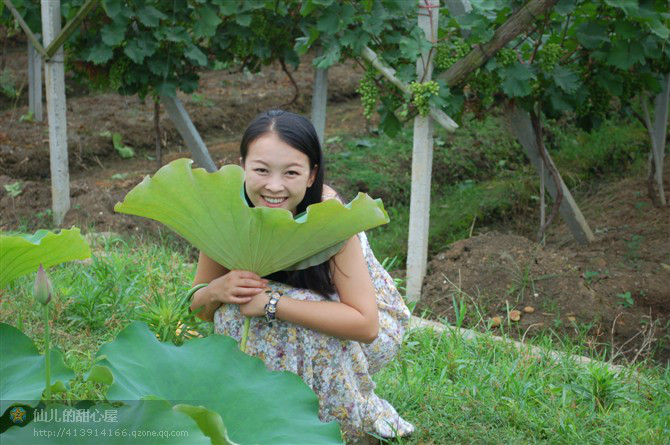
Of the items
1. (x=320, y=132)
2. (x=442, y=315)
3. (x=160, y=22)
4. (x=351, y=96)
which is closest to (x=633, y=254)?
(x=442, y=315)

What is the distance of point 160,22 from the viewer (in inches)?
221

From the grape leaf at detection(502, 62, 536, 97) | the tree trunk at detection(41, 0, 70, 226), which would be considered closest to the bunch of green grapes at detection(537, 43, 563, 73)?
the grape leaf at detection(502, 62, 536, 97)

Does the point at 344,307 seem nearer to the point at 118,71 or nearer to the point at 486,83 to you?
the point at 486,83

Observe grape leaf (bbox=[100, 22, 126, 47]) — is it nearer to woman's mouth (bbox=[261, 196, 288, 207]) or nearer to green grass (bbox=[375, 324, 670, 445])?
green grass (bbox=[375, 324, 670, 445])

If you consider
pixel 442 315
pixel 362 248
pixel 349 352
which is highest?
pixel 362 248

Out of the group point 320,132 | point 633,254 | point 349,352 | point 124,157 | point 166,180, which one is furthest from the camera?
point 124,157

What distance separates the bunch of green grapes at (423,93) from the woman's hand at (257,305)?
221 cm

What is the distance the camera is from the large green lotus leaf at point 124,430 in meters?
1.56

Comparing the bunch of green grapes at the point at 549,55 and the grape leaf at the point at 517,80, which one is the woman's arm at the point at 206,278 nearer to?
the grape leaf at the point at 517,80

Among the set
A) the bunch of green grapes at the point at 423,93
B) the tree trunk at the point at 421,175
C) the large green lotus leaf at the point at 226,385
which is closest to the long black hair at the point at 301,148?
the large green lotus leaf at the point at 226,385

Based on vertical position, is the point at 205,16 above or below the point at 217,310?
above

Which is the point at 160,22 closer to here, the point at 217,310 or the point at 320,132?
the point at 320,132

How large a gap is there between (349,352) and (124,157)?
5.59m

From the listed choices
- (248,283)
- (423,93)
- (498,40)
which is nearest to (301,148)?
(248,283)
